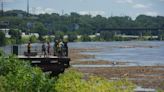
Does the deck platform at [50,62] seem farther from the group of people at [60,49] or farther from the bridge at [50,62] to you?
the group of people at [60,49]

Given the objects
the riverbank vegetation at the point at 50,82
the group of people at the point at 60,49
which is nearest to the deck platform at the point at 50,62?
the group of people at the point at 60,49

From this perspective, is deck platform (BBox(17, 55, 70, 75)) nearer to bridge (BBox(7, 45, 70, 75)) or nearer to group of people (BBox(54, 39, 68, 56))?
bridge (BBox(7, 45, 70, 75))

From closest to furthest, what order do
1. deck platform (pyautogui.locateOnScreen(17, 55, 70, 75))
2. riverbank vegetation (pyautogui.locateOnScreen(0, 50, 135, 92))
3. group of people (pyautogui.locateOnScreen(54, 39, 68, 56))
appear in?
riverbank vegetation (pyautogui.locateOnScreen(0, 50, 135, 92))
deck platform (pyautogui.locateOnScreen(17, 55, 70, 75))
group of people (pyautogui.locateOnScreen(54, 39, 68, 56))

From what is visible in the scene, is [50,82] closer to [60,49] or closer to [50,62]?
[50,62]

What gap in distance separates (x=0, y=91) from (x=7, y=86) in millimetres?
843

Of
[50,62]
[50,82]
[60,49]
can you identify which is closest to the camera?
[50,82]

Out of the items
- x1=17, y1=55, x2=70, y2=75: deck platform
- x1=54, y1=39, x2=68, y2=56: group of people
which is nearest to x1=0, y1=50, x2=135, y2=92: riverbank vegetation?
x1=17, y1=55, x2=70, y2=75: deck platform

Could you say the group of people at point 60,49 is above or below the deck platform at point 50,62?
above

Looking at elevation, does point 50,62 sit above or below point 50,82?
below

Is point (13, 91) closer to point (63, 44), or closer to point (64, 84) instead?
point (64, 84)

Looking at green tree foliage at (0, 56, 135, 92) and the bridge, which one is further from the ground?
green tree foliage at (0, 56, 135, 92)

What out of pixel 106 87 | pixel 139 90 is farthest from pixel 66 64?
pixel 106 87

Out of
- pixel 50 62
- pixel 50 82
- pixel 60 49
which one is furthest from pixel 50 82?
pixel 60 49

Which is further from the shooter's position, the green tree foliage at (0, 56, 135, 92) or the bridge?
the bridge
